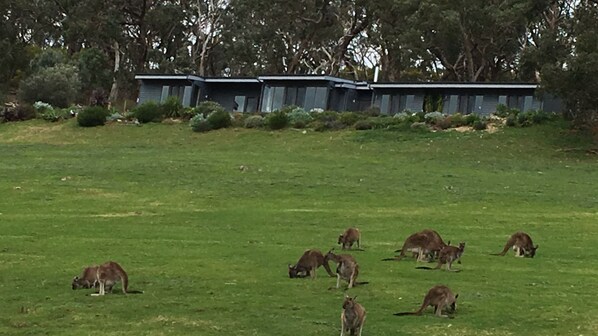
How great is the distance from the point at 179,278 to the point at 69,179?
18.4 metres

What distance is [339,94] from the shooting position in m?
64.6

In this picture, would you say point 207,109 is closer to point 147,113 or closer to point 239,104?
point 147,113

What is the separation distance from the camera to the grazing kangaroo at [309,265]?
14.0 meters

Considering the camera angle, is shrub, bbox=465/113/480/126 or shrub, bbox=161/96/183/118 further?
shrub, bbox=161/96/183/118

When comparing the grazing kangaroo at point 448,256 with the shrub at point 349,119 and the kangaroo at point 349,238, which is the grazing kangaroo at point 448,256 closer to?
the kangaroo at point 349,238

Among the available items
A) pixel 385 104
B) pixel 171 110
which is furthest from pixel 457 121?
pixel 171 110

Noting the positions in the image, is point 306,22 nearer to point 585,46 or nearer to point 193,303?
point 585,46

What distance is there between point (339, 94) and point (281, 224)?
42981mm

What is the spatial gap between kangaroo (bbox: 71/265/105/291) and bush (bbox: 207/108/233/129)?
36327 mm

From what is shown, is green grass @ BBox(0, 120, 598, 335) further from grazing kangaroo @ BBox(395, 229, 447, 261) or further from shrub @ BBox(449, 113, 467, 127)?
shrub @ BBox(449, 113, 467, 127)

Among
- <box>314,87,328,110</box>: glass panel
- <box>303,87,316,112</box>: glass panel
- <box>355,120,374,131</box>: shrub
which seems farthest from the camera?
<box>303,87,316,112</box>: glass panel

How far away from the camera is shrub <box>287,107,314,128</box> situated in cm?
4912

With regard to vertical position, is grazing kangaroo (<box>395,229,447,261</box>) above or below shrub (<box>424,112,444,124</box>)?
below

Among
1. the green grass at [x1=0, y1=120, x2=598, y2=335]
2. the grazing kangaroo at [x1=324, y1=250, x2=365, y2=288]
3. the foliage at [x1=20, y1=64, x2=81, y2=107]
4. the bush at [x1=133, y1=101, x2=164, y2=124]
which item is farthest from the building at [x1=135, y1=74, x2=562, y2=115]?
the grazing kangaroo at [x1=324, y1=250, x2=365, y2=288]
